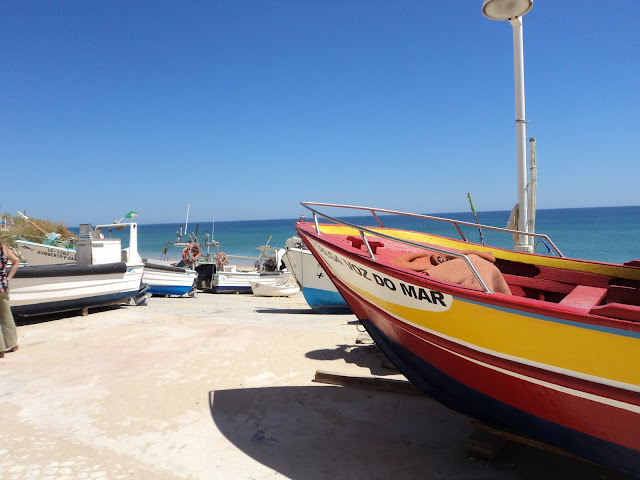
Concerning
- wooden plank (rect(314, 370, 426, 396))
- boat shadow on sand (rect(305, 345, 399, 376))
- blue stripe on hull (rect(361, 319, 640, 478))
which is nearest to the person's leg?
boat shadow on sand (rect(305, 345, 399, 376))

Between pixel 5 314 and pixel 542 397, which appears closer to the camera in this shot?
pixel 542 397

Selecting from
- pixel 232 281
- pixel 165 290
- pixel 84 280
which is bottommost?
Answer: pixel 232 281

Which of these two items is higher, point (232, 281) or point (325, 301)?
point (325, 301)

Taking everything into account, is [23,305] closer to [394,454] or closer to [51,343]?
[51,343]

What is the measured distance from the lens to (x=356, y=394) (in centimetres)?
501

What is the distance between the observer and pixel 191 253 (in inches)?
842

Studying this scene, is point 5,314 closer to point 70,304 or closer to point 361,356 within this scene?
point 70,304

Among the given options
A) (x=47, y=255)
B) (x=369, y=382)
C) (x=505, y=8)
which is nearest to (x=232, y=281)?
(x=47, y=255)

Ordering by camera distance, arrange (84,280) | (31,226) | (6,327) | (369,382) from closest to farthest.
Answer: (369,382) < (6,327) < (84,280) < (31,226)

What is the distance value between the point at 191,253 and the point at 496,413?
64.3 feet

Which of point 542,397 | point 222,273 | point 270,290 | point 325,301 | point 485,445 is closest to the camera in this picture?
point 542,397

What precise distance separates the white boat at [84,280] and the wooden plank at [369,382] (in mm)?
6270

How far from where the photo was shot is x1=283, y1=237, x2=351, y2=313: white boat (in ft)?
40.4

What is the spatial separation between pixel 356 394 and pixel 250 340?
2.77 meters
